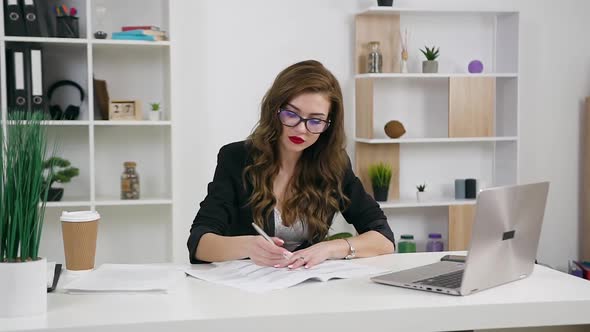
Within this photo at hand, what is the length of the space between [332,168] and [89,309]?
1.13 metres

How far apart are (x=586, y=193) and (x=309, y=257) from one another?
9.88 feet

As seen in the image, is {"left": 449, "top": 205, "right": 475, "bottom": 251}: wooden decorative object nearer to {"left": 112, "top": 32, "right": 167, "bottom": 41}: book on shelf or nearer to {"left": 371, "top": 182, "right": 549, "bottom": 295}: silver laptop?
{"left": 112, "top": 32, "right": 167, "bottom": 41}: book on shelf

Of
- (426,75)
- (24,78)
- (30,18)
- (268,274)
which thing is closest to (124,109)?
(24,78)

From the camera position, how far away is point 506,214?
5.67 ft

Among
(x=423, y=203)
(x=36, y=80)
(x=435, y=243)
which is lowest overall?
(x=435, y=243)

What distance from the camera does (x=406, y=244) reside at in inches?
162

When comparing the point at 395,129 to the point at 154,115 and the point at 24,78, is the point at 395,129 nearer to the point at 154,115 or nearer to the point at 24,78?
the point at 154,115

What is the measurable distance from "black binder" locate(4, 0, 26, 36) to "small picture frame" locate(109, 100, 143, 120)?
1.80 ft

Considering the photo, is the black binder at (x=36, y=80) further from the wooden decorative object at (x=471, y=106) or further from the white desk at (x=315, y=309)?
the wooden decorative object at (x=471, y=106)

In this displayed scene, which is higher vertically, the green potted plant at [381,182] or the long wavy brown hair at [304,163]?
the long wavy brown hair at [304,163]

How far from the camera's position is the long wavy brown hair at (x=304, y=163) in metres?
2.38

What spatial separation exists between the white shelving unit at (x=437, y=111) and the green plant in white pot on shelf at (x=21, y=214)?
2755 mm

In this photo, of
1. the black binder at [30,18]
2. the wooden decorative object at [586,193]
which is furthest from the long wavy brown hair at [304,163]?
the wooden decorative object at [586,193]

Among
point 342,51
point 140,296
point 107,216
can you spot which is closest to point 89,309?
point 140,296
